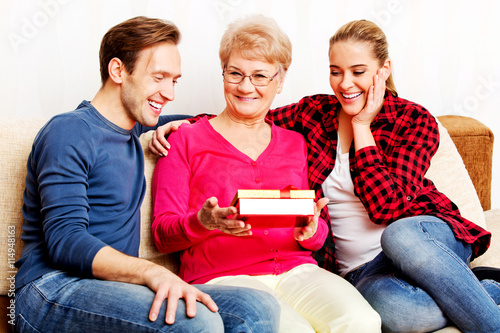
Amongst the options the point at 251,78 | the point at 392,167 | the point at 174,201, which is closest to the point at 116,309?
the point at 174,201

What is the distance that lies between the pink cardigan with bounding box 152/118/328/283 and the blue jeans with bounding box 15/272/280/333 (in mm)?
333

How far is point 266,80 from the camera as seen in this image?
1.87 metres

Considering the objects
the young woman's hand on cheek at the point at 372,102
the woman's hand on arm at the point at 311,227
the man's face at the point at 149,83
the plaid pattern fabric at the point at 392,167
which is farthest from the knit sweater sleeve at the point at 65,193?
the young woman's hand on cheek at the point at 372,102

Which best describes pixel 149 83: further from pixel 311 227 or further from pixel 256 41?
pixel 311 227

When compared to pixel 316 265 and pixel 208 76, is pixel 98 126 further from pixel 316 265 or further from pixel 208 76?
pixel 208 76

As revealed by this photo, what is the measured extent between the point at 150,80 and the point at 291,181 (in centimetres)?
58

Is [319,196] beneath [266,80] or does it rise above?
beneath

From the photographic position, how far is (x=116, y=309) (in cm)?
124

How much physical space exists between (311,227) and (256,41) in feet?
2.16

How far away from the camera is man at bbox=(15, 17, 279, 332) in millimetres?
1262

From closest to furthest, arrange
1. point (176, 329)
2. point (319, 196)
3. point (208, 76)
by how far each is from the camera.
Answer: point (176, 329), point (319, 196), point (208, 76)

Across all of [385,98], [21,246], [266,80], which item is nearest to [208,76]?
[266,80]

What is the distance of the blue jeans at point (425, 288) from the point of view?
1611 mm

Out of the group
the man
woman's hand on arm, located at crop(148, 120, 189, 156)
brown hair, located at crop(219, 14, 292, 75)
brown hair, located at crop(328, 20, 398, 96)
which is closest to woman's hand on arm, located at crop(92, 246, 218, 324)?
the man
